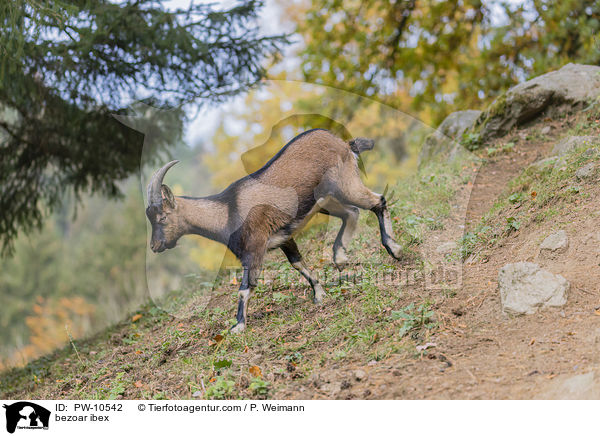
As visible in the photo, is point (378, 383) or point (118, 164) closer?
point (378, 383)

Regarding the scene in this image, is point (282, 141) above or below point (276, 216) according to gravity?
above

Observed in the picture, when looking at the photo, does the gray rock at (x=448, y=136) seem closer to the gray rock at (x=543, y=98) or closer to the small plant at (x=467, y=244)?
the gray rock at (x=543, y=98)

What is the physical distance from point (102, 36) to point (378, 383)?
696cm

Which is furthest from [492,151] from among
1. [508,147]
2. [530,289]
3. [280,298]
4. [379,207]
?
[530,289]

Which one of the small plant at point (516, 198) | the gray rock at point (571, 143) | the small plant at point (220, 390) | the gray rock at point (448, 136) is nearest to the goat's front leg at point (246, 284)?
the small plant at point (220, 390)

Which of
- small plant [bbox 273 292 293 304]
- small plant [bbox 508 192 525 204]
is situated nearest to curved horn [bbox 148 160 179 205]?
small plant [bbox 273 292 293 304]

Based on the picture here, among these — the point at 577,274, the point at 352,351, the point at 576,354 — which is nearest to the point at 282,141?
the point at 352,351

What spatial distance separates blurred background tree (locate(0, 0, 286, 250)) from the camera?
8.45 m

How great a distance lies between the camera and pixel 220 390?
462cm

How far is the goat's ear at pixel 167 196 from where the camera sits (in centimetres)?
568

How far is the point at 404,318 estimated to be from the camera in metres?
5.17

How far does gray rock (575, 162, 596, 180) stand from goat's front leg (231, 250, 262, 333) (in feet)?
12.8

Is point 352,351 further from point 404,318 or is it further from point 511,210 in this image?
point 511,210
